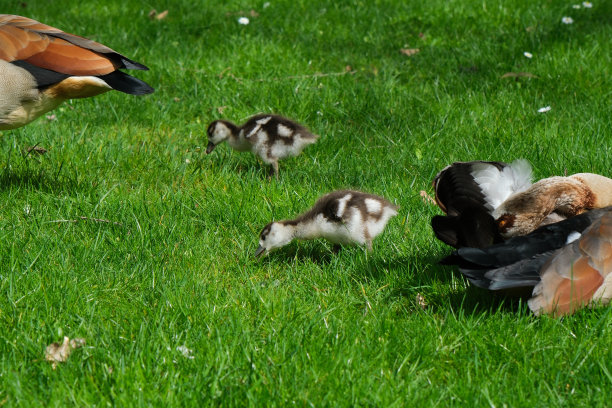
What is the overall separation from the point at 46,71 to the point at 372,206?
7.64 feet

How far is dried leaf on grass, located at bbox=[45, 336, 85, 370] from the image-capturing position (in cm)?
332

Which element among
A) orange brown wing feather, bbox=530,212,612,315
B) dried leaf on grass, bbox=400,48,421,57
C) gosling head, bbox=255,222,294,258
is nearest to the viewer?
orange brown wing feather, bbox=530,212,612,315

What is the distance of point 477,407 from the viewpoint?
9.98 feet

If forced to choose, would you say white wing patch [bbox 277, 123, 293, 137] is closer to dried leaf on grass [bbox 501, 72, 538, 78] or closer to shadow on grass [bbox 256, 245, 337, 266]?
shadow on grass [bbox 256, 245, 337, 266]

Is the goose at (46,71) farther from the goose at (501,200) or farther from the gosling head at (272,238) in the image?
the goose at (501,200)

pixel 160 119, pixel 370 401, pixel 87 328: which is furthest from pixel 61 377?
pixel 160 119

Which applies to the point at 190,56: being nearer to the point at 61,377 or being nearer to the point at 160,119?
the point at 160,119

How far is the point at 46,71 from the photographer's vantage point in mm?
5137

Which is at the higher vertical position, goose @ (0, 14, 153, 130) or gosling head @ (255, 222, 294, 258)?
goose @ (0, 14, 153, 130)

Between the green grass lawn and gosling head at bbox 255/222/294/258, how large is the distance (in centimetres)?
12

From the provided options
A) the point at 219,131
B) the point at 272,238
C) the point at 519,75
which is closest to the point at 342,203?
the point at 272,238

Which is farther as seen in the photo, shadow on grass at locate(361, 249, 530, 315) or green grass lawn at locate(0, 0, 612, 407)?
shadow on grass at locate(361, 249, 530, 315)

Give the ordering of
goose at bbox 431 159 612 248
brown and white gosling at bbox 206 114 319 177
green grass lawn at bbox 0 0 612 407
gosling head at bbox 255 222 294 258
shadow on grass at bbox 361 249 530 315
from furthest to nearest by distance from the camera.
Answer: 1. brown and white gosling at bbox 206 114 319 177
2. gosling head at bbox 255 222 294 258
3. goose at bbox 431 159 612 248
4. shadow on grass at bbox 361 249 530 315
5. green grass lawn at bbox 0 0 612 407

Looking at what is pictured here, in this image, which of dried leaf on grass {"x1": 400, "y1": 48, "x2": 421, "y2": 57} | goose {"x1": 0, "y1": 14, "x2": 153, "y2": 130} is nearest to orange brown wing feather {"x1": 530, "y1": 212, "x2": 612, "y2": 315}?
goose {"x1": 0, "y1": 14, "x2": 153, "y2": 130}
